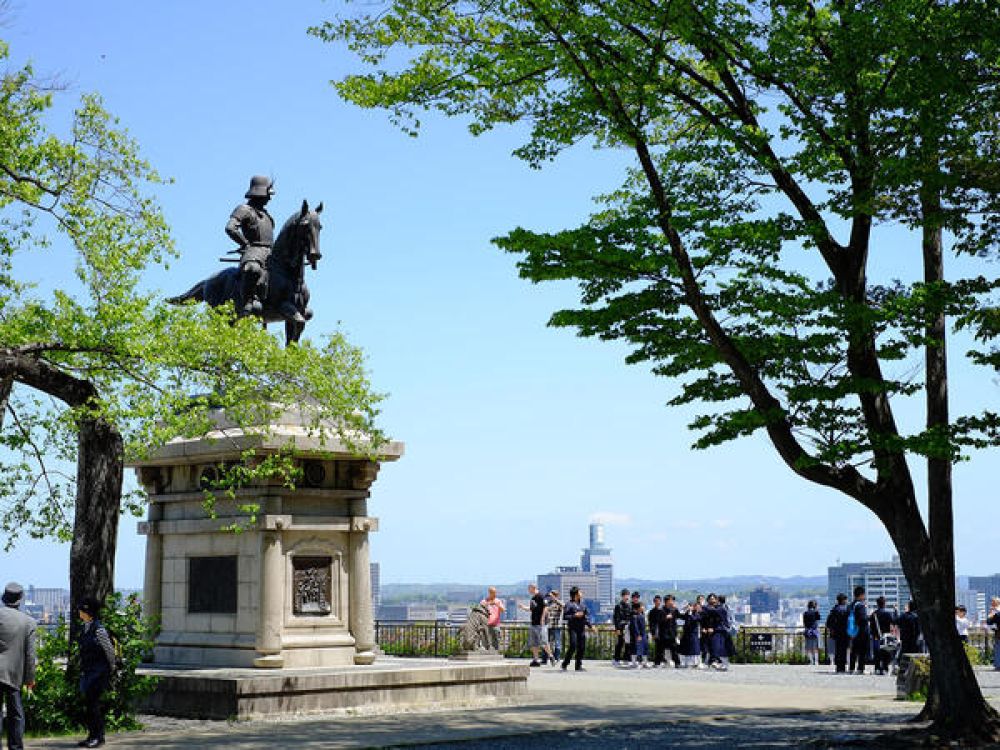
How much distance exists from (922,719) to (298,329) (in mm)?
10970

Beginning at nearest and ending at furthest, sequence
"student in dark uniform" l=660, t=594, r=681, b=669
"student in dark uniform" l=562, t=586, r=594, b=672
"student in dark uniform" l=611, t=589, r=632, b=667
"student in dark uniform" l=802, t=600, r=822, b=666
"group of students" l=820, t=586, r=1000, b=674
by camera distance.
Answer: "group of students" l=820, t=586, r=1000, b=674 → "student in dark uniform" l=562, t=586, r=594, b=672 → "student in dark uniform" l=660, t=594, r=681, b=669 → "student in dark uniform" l=611, t=589, r=632, b=667 → "student in dark uniform" l=802, t=600, r=822, b=666

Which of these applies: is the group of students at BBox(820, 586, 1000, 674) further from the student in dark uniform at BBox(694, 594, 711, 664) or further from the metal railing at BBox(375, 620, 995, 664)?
the student in dark uniform at BBox(694, 594, 711, 664)

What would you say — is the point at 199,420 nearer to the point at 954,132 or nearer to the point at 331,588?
the point at 331,588

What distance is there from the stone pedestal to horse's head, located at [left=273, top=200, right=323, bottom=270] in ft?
9.61

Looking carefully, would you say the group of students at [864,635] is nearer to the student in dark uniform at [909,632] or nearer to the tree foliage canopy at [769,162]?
the student in dark uniform at [909,632]

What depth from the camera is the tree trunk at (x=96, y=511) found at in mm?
17281

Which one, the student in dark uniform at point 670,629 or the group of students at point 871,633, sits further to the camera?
the student in dark uniform at point 670,629

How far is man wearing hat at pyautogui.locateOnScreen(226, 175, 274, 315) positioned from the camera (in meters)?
21.0

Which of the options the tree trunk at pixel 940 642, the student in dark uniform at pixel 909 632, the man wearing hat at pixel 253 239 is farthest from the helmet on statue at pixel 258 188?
the student in dark uniform at pixel 909 632

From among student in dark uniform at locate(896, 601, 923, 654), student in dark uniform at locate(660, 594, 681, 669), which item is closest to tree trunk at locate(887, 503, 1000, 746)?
student in dark uniform at locate(896, 601, 923, 654)

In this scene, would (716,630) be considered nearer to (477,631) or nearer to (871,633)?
(871,633)

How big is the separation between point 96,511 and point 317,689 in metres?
3.77

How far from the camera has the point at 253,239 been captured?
21688mm

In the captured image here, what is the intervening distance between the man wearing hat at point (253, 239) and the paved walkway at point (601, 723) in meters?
6.74
